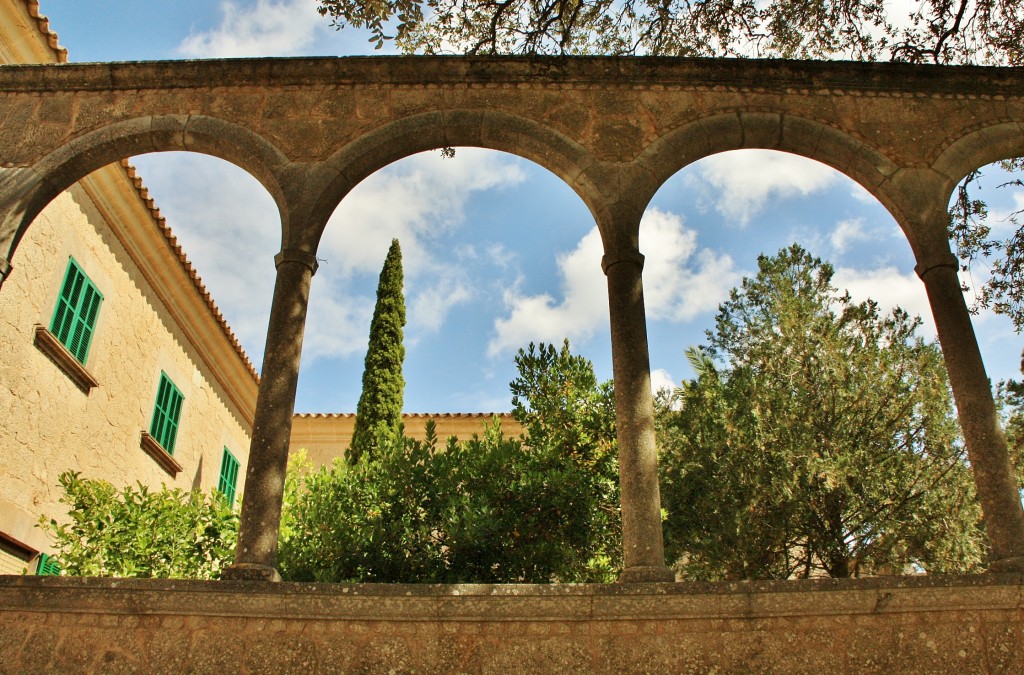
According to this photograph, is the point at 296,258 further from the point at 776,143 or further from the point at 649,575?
the point at 776,143

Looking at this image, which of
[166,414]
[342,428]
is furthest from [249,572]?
[342,428]

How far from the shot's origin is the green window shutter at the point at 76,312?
27.3ft

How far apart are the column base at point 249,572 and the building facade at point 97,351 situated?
382 centimetres

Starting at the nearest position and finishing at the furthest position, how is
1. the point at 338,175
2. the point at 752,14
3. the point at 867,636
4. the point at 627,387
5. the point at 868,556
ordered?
the point at 867,636, the point at 627,387, the point at 338,175, the point at 752,14, the point at 868,556

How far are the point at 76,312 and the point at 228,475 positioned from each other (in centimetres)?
498

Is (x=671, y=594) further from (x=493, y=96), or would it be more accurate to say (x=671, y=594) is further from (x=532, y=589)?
(x=493, y=96)

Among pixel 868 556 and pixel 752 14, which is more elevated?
pixel 752 14

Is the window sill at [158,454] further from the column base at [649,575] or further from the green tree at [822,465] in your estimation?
the column base at [649,575]

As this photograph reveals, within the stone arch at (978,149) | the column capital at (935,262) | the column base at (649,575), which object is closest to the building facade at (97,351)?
the column base at (649,575)

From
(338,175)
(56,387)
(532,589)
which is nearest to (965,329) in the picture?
(532,589)

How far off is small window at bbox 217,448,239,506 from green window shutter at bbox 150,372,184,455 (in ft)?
5.74

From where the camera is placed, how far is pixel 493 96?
21.7 feet

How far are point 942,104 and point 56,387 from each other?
28.4ft

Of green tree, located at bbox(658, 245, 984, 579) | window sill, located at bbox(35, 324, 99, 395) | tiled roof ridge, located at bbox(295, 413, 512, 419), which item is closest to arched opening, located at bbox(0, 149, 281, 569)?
window sill, located at bbox(35, 324, 99, 395)
